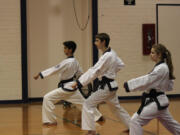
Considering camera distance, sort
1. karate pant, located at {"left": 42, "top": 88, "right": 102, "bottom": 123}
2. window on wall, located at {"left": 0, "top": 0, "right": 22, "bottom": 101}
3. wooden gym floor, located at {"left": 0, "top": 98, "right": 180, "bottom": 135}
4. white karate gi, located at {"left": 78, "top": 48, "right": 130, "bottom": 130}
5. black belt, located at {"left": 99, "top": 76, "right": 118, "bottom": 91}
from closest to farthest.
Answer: white karate gi, located at {"left": 78, "top": 48, "right": 130, "bottom": 130}, black belt, located at {"left": 99, "top": 76, "right": 118, "bottom": 91}, wooden gym floor, located at {"left": 0, "top": 98, "right": 180, "bottom": 135}, karate pant, located at {"left": 42, "top": 88, "right": 102, "bottom": 123}, window on wall, located at {"left": 0, "top": 0, "right": 22, "bottom": 101}

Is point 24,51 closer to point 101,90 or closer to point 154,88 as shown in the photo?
point 101,90

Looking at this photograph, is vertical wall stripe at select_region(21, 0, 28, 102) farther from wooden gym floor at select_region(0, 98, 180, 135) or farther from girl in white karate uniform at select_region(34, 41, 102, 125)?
girl in white karate uniform at select_region(34, 41, 102, 125)

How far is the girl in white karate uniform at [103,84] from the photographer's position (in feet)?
18.1

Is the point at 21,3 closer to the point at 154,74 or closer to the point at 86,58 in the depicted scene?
the point at 86,58

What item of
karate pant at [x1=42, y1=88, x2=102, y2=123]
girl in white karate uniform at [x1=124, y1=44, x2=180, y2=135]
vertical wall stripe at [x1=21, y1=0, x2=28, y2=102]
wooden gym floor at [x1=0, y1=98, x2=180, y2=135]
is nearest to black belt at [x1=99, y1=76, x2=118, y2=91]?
wooden gym floor at [x1=0, y1=98, x2=180, y2=135]

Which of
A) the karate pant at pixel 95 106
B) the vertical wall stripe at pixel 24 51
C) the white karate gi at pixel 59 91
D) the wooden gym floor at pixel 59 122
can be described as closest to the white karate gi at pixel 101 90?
the karate pant at pixel 95 106

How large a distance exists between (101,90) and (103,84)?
0.10 meters

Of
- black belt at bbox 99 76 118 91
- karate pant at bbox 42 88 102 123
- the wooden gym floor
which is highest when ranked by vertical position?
black belt at bbox 99 76 118 91

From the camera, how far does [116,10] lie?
978 cm

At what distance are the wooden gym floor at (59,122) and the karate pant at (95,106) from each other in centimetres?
34

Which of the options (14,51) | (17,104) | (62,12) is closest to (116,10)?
(62,12)

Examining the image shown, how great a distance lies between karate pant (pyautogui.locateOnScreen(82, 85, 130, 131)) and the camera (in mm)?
5582

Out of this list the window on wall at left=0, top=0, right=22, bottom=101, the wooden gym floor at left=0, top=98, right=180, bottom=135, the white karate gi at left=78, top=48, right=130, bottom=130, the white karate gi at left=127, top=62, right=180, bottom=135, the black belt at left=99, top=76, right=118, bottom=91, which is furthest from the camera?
the window on wall at left=0, top=0, right=22, bottom=101

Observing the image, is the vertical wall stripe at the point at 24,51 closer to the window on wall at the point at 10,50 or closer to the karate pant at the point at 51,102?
the window on wall at the point at 10,50
